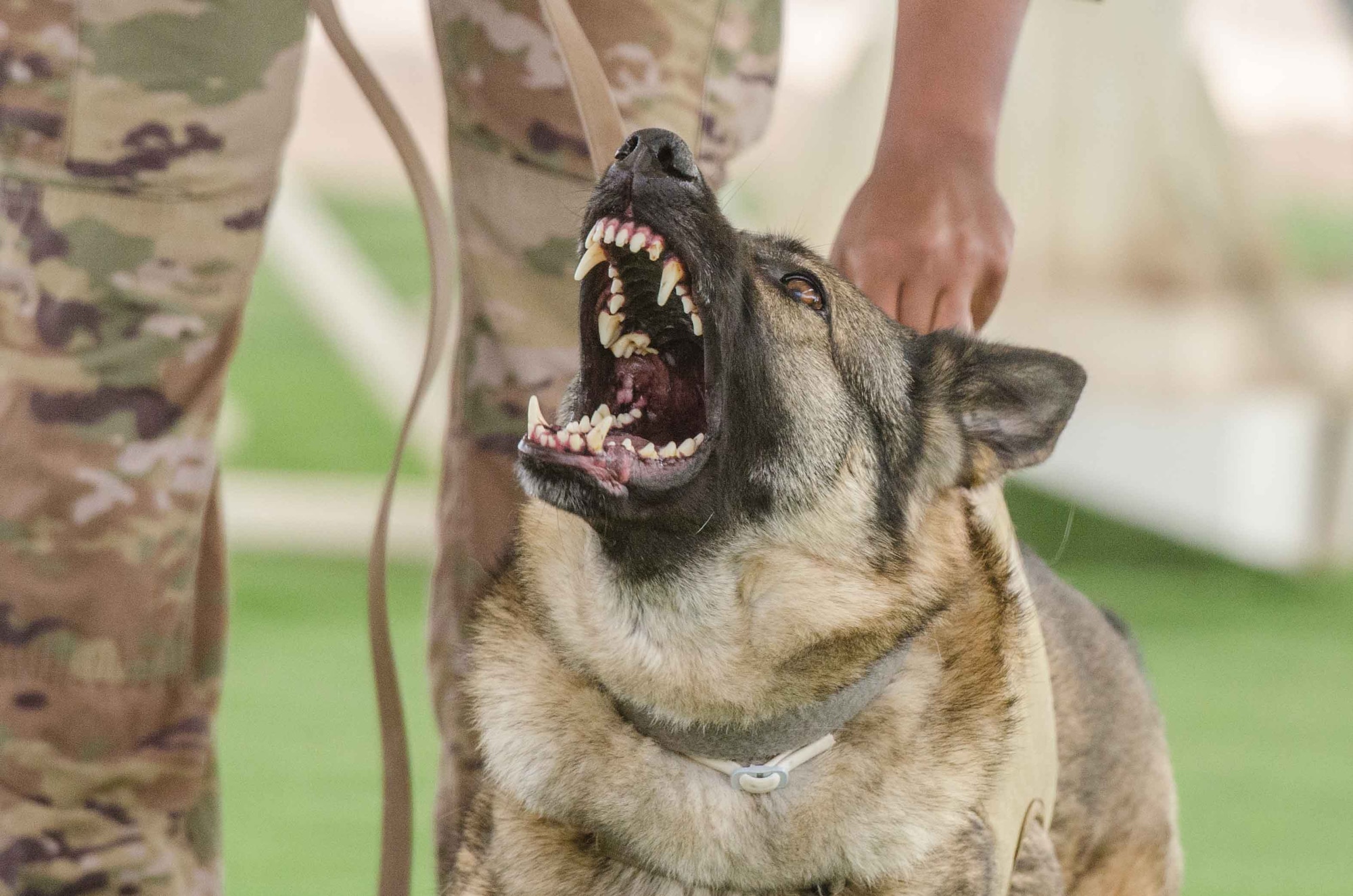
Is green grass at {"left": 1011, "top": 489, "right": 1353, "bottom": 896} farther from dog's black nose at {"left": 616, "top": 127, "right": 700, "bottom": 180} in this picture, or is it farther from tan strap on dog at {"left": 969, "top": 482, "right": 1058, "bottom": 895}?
dog's black nose at {"left": 616, "top": 127, "right": 700, "bottom": 180}

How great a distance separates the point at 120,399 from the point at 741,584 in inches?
31.1

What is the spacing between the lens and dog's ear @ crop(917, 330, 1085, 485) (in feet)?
5.95

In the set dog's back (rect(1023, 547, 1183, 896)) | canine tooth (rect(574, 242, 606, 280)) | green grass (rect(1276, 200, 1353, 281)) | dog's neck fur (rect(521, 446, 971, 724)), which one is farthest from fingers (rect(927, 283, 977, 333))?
green grass (rect(1276, 200, 1353, 281))

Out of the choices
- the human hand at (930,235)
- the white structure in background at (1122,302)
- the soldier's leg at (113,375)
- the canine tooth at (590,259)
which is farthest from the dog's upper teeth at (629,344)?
the white structure in background at (1122,302)

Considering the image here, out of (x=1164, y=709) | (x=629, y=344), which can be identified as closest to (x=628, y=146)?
(x=629, y=344)

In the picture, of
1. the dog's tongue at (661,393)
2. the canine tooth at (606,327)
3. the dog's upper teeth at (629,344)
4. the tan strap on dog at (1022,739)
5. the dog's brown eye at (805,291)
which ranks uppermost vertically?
the dog's brown eye at (805,291)

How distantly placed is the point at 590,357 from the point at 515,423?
0.37 metres

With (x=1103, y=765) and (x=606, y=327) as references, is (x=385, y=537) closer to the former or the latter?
(x=606, y=327)

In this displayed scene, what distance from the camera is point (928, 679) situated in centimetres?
178

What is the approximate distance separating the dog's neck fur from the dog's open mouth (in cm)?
16

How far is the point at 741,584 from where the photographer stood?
1.80 metres

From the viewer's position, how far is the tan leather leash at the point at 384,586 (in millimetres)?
1755

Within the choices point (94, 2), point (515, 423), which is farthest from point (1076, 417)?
point (94, 2)

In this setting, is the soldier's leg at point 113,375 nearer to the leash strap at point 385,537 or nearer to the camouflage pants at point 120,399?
the camouflage pants at point 120,399
